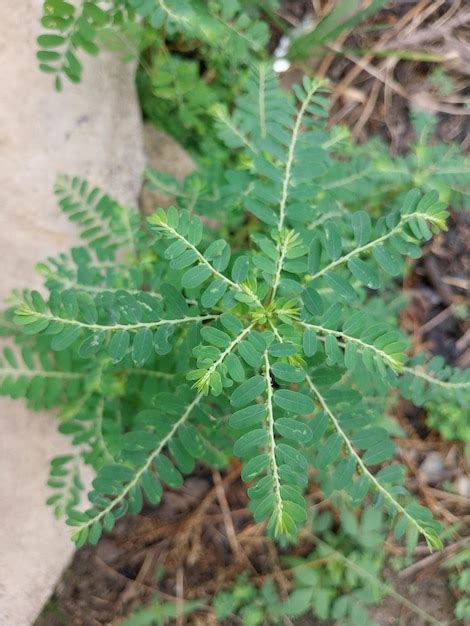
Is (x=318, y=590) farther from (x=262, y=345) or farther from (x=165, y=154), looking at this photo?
(x=165, y=154)

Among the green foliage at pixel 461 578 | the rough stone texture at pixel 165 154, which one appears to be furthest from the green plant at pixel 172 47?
the green foliage at pixel 461 578

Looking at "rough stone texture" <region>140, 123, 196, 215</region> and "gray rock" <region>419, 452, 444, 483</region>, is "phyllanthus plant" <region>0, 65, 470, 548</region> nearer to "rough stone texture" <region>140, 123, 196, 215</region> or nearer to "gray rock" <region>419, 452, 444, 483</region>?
"rough stone texture" <region>140, 123, 196, 215</region>

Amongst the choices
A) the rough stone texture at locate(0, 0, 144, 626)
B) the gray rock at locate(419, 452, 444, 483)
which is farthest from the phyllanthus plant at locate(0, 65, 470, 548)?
the gray rock at locate(419, 452, 444, 483)

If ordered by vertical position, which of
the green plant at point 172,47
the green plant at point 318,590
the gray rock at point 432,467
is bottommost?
the green plant at point 318,590

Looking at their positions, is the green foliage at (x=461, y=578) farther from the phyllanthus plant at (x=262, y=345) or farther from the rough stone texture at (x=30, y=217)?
the rough stone texture at (x=30, y=217)

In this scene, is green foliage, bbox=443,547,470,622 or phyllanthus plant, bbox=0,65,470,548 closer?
phyllanthus plant, bbox=0,65,470,548
